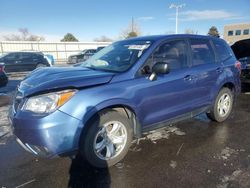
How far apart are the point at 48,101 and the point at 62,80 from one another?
0.37 m

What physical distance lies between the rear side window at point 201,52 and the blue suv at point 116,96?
0.06 ft

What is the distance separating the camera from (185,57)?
15.2ft

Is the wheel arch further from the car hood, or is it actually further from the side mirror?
the side mirror

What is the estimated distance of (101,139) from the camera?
3.67 metres

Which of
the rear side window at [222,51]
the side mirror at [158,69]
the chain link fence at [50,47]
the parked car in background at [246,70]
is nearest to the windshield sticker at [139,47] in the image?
the side mirror at [158,69]

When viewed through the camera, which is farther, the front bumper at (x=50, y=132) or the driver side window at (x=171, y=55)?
the driver side window at (x=171, y=55)

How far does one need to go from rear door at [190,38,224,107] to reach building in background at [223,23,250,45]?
74178 millimetres

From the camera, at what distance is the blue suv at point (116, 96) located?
322cm

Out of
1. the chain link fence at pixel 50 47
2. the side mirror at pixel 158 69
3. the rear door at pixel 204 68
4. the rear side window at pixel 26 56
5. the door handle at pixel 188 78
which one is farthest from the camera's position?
the chain link fence at pixel 50 47

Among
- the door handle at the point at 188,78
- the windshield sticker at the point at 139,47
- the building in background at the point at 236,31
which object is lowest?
the door handle at the point at 188,78

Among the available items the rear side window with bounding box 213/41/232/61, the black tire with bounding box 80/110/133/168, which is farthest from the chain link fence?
the black tire with bounding box 80/110/133/168

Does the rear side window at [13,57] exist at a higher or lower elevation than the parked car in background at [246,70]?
higher

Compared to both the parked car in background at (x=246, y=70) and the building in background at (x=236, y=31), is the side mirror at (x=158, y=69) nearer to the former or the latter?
the parked car in background at (x=246, y=70)

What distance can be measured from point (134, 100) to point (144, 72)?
470mm
